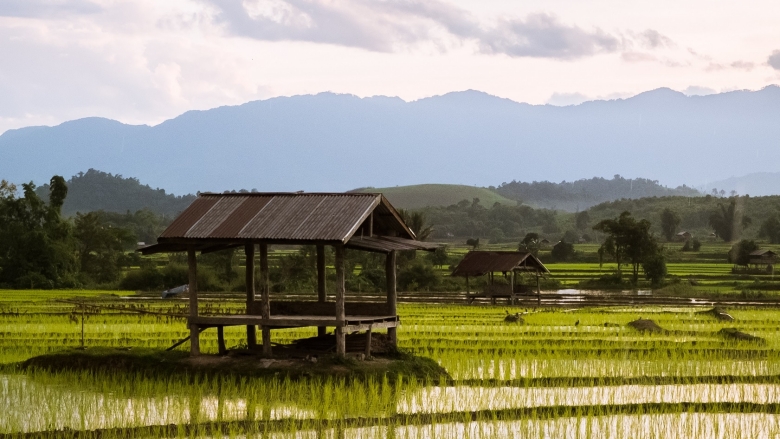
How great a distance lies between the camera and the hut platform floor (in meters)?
17.5

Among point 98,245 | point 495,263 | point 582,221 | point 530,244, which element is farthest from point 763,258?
point 582,221

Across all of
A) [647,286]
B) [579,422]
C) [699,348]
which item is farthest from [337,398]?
[647,286]

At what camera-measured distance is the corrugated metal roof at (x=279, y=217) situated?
17.4m

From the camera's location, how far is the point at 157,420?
510 inches

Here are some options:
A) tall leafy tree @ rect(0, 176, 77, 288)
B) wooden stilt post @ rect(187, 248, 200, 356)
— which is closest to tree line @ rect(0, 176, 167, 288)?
tall leafy tree @ rect(0, 176, 77, 288)

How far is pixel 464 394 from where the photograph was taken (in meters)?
15.2

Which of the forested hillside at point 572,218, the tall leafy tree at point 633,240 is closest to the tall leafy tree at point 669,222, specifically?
the forested hillside at point 572,218

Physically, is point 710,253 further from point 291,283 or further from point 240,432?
point 240,432

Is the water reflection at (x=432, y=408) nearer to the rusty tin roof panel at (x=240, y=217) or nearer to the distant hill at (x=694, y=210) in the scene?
the rusty tin roof panel at (x=240, y=217)

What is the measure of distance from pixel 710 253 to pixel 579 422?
73335 mm

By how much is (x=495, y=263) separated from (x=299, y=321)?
26.8 meters

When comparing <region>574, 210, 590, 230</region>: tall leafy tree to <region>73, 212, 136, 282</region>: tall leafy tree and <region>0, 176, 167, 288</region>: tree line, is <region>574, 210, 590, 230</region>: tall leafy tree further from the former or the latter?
<region>73, 212, 136, 282</region>: tall leafy tree

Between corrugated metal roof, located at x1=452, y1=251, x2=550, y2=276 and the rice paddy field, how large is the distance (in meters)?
17.6

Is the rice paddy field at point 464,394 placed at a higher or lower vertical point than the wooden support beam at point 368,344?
lower
